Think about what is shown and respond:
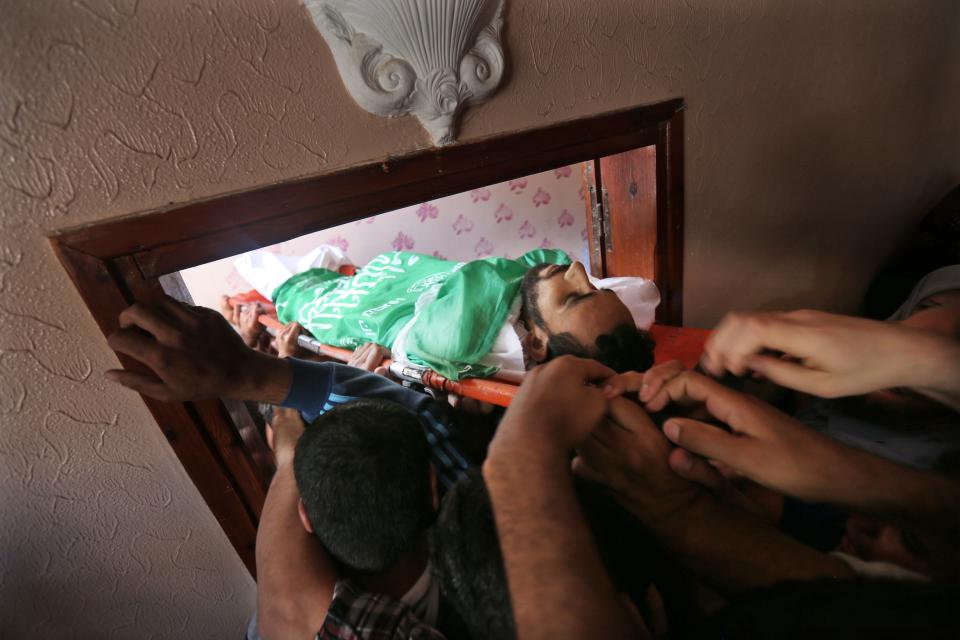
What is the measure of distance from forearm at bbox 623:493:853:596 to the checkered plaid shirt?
1.26 ft

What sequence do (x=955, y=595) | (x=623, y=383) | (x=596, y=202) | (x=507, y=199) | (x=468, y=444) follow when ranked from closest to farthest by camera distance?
(x=955, y=595) → (x=623, y=383) → (x=468, y=444) → (x=596, y=202) → (x=507, y=199)

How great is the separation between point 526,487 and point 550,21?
0.79 metres

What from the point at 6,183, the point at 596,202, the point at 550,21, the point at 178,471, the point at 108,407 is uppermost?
the point at 550,21

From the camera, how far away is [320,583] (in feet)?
2.43

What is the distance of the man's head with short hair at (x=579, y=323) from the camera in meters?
1.11

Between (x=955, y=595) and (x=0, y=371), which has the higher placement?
(x=0, y=371)

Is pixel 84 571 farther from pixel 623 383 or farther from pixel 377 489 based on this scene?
pixel 623 383

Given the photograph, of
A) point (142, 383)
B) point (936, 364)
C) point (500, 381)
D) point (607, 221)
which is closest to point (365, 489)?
point (142, 383)

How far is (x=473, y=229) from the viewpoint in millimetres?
2301

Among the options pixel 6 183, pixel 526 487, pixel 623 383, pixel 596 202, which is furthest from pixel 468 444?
pixel 6 183

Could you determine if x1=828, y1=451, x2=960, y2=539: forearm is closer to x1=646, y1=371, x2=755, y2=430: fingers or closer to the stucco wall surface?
x1=646, y1=371, x2=755, y2=430: fingers

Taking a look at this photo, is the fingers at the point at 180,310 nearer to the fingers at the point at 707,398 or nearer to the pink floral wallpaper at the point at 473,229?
the fingers at the point at 707,398

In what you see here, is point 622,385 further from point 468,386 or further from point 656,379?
point 468,386

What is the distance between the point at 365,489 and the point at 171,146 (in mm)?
558
